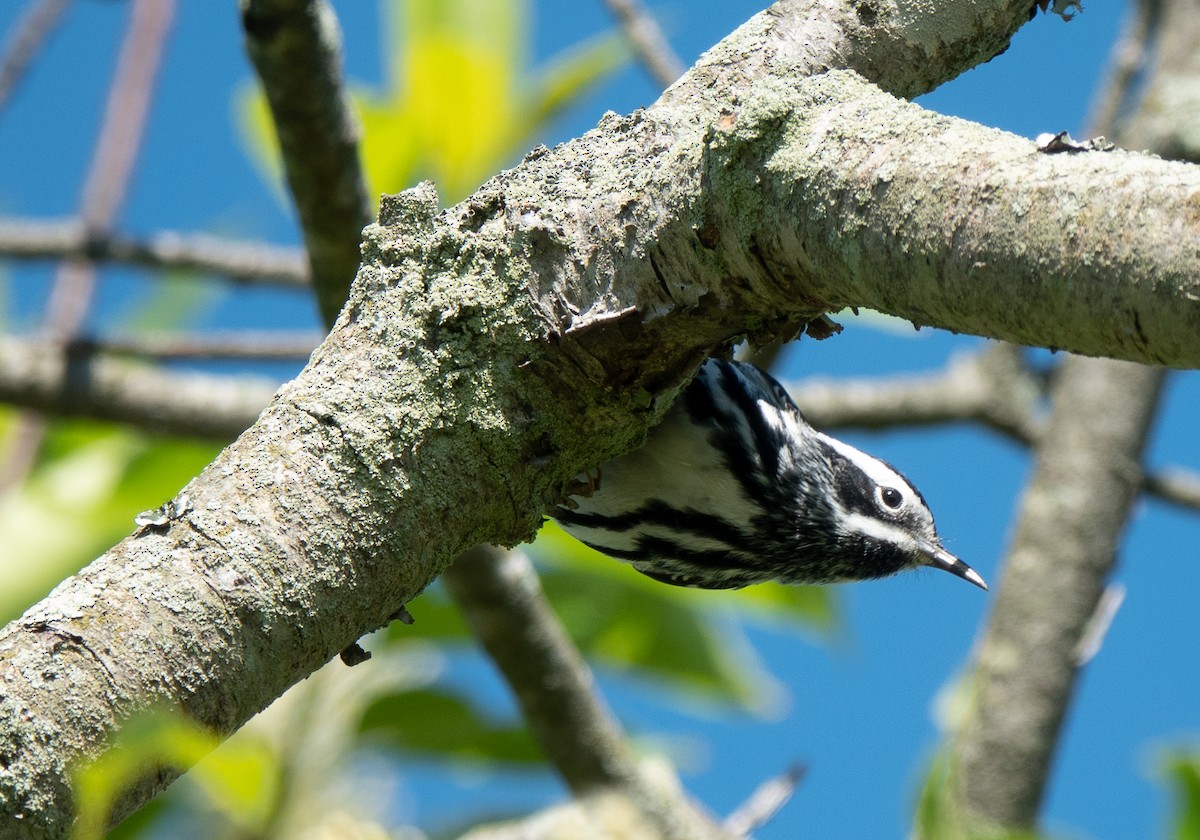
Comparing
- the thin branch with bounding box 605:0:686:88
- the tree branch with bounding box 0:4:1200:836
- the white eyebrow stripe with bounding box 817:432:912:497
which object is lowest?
the tree branch with bounding box 0:4:1200:836

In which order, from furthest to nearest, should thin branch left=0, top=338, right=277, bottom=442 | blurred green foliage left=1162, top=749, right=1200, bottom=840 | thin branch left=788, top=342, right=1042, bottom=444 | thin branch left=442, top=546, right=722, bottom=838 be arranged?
thin branch left=788, top=342, right=1042, bottom=444, thin branch left=0, top=338, right=277, bottom=442, thin branch left=442, top=546, right=722, bottom=838, blurred green foliage left=1162, top=749, right=1200, bottom=840

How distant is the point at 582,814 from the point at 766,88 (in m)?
2.00

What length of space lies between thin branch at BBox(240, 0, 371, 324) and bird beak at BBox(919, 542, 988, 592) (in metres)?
1.43

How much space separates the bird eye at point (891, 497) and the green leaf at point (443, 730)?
4.02 feet

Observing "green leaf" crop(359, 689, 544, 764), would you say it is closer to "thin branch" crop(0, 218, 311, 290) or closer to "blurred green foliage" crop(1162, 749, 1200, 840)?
"thin branch" crop(0, 218, 311, 290)

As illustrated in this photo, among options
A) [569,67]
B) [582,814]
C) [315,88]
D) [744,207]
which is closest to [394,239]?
[744,207]

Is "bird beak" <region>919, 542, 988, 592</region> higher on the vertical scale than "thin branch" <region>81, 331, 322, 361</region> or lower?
lower

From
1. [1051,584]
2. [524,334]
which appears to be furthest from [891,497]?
[524,334]

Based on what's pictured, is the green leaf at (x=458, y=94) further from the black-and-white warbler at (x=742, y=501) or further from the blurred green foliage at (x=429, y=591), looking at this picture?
the black-and-white warbler at (x=742, y=501)

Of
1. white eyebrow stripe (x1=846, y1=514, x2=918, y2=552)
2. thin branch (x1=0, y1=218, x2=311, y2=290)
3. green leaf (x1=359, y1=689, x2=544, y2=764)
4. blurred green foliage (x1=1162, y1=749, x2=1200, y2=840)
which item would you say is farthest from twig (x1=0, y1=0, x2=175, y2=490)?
blurred green foliage (x1=1162, y1=749, x2=1200, y2=840)

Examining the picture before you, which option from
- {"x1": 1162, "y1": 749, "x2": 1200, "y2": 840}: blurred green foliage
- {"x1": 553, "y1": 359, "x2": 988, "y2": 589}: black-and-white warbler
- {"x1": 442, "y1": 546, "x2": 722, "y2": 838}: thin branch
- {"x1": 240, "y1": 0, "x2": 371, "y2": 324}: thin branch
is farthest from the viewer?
{"x1": 442, "y1": 546, "x2": 722, "y2": 838}: thin branch

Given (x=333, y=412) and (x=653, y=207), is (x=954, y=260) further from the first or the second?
(x=333, y=412)

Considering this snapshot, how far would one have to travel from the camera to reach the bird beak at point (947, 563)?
10.5 ft

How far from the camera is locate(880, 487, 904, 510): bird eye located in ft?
10.3
